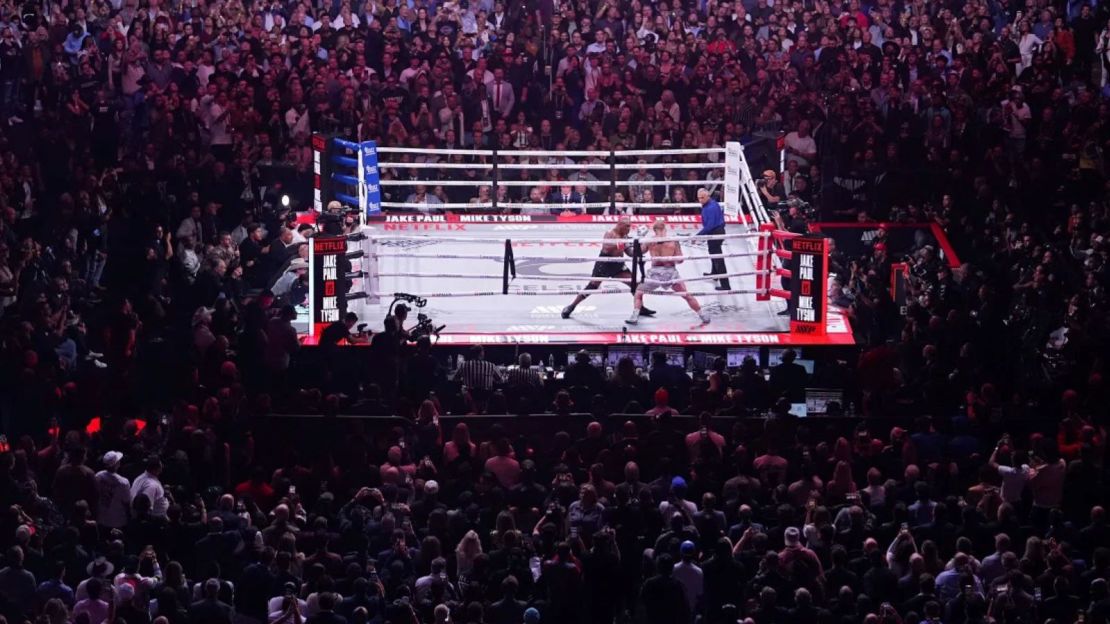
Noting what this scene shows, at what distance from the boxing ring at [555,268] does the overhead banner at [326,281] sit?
0.18 feet

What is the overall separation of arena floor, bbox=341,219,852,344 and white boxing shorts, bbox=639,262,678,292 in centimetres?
30

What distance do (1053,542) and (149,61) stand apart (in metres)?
14.1

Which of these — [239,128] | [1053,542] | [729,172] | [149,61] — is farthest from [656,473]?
[149,61]

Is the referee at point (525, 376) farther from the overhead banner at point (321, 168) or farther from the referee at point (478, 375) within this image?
the overhead banner at point (321, 168)

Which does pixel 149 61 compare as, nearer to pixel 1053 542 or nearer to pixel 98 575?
pixel 98 575

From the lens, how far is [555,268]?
18.4 meters

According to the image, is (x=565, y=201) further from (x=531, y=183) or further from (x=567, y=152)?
(x=567, y=152)

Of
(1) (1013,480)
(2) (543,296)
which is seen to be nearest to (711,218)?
(2) (543,296)

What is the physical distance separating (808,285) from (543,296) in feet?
8.94

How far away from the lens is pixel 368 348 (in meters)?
15.3

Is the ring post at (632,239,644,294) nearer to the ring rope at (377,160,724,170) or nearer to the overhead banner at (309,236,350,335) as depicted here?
the overhead banner at (309,236,350,335)

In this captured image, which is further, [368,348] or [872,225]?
[872,225]

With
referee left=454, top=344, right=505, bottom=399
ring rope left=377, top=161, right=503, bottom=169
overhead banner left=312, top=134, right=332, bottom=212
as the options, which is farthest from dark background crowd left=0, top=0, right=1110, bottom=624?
overhead banner left=312, top=134, right=332, bottom=212

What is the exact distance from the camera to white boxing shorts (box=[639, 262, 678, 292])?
16391 millimetres
